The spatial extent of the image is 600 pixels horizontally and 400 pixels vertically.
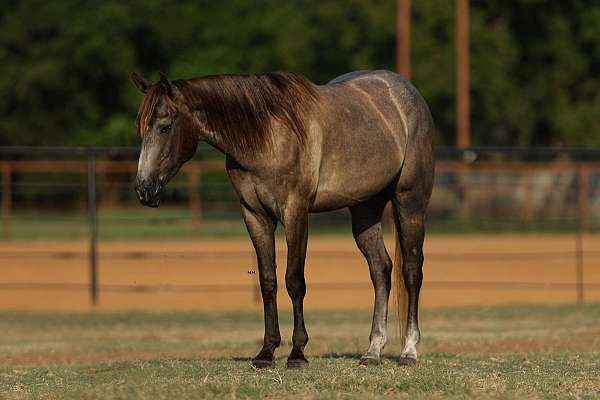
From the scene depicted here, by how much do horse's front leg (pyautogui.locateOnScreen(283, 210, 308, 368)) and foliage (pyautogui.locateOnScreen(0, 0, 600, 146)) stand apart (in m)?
31.0

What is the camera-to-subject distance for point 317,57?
42.5 meters

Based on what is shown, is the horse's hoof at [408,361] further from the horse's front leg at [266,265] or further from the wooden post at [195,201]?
the wooden post at [195,201]

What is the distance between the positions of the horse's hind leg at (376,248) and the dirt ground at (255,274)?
9011 mm

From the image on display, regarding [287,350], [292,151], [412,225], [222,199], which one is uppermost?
[292,151]

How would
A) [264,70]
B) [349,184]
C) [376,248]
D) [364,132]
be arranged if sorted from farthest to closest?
[264,70], [376,248], [364,132], [349,184]

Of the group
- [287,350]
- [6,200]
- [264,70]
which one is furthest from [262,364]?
[264,70]

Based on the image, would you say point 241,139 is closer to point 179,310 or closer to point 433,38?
point 179,310

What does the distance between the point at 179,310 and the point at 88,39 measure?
28.5 m

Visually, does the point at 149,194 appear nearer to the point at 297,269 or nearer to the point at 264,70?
the point at 297,269

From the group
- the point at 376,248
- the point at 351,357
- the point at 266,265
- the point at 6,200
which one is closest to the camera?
the point at 266,265

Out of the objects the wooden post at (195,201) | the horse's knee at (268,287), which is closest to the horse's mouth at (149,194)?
the horse's knee at (268,287)

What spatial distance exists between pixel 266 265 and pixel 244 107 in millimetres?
1050

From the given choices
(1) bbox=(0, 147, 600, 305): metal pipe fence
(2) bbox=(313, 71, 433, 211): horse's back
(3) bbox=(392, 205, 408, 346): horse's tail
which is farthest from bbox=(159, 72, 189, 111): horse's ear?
(1) bbox=(0, 147, 600, 305): metal pipe fence

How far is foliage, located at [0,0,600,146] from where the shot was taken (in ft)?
134
